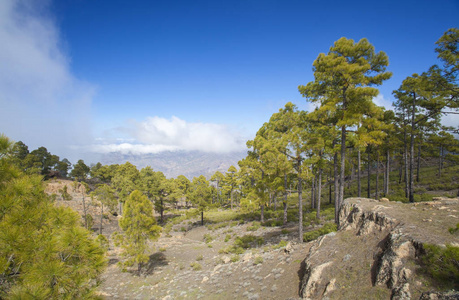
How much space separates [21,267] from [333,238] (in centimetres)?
1253

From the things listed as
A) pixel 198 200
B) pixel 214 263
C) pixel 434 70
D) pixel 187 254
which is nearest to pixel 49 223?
pixel 214 263

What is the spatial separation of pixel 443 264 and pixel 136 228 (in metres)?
19.6

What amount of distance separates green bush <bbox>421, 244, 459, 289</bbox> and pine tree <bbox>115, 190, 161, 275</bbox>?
1877 cm

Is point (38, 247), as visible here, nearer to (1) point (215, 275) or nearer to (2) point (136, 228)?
(1) point (215, 275)

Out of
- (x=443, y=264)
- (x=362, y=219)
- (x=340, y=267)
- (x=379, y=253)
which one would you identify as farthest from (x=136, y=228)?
(x=443, y=264)

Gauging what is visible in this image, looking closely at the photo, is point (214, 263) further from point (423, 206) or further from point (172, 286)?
point (423, 206)

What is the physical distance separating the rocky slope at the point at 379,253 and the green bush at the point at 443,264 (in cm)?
27

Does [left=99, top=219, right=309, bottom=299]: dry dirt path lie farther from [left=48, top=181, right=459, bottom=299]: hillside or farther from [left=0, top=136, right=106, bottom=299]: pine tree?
[left=0, top=136, right=106, bottom=299]: pine tree

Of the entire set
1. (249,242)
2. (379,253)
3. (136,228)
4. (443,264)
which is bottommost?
(249,242)

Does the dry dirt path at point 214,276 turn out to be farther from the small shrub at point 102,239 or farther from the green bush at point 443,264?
the green bush at point 443,264

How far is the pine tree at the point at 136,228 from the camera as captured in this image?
17516mm

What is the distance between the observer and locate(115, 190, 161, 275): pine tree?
690 inches

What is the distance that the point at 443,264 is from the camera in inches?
218

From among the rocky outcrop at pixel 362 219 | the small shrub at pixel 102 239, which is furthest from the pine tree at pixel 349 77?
the small shrub at pixel 102 239
